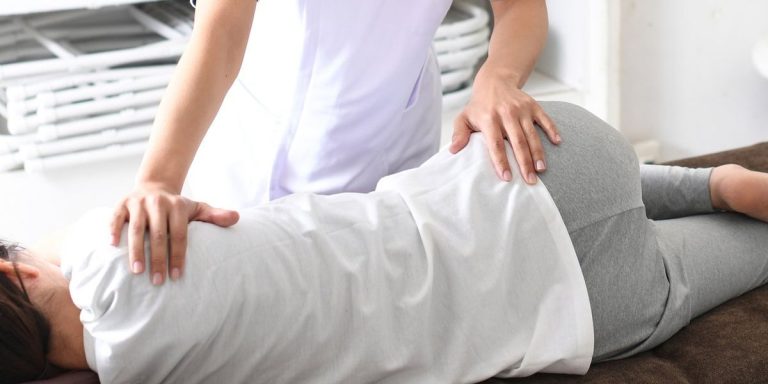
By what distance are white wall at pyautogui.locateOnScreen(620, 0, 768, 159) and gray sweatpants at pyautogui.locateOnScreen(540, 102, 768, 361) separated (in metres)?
1.38

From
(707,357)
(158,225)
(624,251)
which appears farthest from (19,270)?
(707,357)

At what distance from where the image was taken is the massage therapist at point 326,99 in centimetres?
138

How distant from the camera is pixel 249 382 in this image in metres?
1.21

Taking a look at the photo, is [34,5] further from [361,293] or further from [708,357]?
[708,357]

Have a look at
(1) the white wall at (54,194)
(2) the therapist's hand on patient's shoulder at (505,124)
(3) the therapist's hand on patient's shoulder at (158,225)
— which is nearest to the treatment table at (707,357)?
(2) the therapist's hand on patient's shoulder at (505,124)

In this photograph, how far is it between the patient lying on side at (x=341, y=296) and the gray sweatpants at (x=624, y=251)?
0.01 meters

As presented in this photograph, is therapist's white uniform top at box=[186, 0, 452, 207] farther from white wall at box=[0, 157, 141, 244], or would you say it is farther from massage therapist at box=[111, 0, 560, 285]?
white wall at box=[0, 157, 141, 244]

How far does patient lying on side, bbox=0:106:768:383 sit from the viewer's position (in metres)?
1.15

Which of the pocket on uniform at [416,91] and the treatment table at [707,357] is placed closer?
the treatment table at [707,357]

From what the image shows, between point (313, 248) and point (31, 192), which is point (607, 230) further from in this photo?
point (31, 192)

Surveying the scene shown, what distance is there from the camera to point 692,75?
294 cm

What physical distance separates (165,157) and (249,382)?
317mm

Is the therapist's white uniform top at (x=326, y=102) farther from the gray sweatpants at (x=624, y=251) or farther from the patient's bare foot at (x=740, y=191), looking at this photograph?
the patient's bare foot at (x=740, y=191)

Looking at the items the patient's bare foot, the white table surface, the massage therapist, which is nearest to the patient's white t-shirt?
the massage therapist
